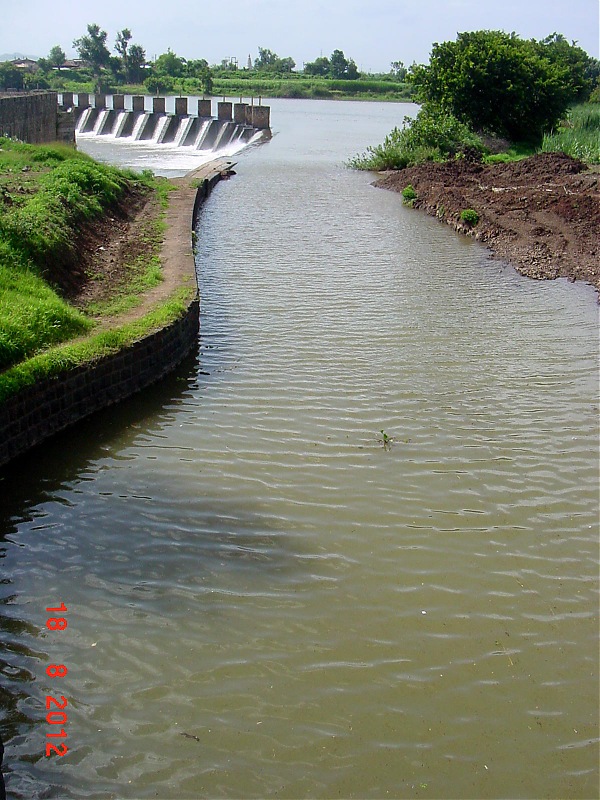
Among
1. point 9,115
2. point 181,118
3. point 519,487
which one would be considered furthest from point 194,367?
point 181,118

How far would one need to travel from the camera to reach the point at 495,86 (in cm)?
2967

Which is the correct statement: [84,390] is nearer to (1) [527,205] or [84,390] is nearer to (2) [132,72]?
(1) [527,205]

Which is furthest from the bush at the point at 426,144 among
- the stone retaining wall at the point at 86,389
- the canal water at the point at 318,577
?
the stone retaining wall at the point at 86,389

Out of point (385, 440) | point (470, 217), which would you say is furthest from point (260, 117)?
point (385, 440)

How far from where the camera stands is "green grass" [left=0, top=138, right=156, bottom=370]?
24.9 ft

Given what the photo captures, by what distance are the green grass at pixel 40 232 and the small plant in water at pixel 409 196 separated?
718 centimetres

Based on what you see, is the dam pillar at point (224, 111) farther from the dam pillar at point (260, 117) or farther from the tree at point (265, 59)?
the tree at point (265, 59)

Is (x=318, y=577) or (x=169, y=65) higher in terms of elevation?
(x=169, y=65)

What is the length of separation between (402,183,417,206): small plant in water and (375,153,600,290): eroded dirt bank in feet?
0.56

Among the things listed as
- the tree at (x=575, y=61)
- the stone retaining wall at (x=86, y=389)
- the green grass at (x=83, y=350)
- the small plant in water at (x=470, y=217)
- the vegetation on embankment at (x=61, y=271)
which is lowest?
the stone retaining wall at (x=86, y=389)
